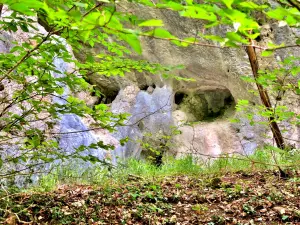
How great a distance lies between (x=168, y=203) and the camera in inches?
151

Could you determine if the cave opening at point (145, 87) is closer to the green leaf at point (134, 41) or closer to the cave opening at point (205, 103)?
the cave opening at point (205, 103)

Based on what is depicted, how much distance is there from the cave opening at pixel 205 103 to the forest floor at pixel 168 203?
21.8ft

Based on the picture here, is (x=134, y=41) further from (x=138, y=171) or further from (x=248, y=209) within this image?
(x=138, y=171)

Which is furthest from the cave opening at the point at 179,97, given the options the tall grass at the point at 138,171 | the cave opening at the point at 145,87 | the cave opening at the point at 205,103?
the tall grass at the point at 138,171

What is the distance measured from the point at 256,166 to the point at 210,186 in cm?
166

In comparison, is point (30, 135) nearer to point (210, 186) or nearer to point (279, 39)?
point (210, 186)

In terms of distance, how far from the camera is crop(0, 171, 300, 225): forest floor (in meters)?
3.04

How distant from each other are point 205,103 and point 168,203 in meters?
8.01

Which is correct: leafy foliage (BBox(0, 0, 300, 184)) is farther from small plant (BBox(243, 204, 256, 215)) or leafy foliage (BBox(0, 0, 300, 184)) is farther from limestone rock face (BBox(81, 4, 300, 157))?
limestone rock face (BBox(81, 4, 300, 157))

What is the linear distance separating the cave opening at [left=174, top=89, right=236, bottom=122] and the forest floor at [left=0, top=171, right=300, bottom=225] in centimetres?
664

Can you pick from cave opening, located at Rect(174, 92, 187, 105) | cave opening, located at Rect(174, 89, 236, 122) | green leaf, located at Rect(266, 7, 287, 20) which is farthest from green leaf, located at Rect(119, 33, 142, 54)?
cave opening, located at Rect(174, 92, 187, 105)

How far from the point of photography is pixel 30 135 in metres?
2.40

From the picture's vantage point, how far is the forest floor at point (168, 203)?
120 inches

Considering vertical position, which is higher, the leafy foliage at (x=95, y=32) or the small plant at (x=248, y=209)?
the leafy foliage at (x=95, y=32)
